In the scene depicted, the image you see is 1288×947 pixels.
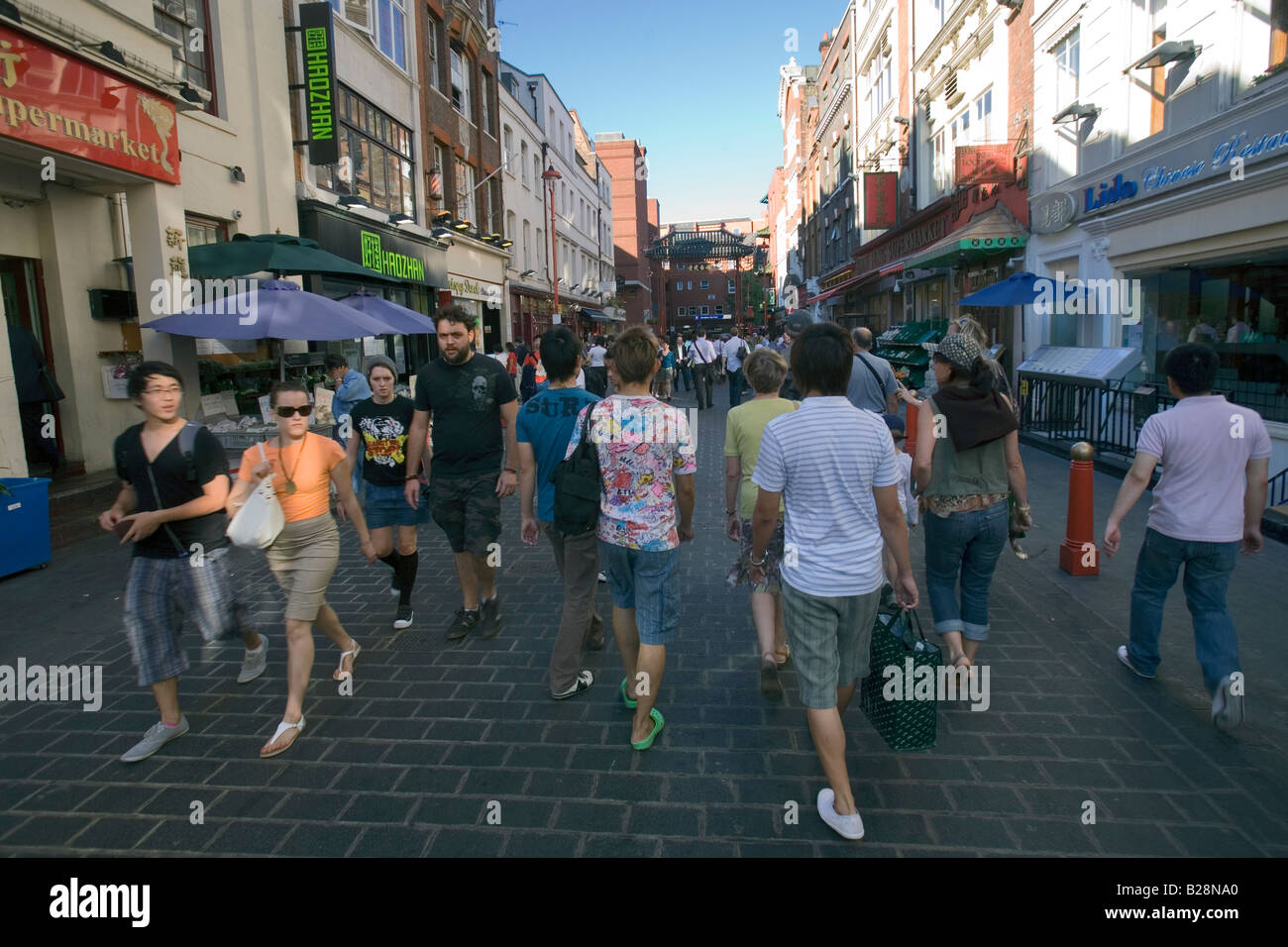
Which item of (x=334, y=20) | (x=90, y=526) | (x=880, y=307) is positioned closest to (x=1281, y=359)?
(x=90, y=526)

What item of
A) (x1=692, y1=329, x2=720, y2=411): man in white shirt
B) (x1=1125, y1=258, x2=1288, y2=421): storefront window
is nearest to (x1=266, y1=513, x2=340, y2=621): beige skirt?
(x1=1125, y1=258, x2=1288, y2=421): storefront window

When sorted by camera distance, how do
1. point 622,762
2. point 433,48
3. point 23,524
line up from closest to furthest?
point 622,762, point 23,524, point 433,48

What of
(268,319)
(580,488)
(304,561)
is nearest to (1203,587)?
(580,488)

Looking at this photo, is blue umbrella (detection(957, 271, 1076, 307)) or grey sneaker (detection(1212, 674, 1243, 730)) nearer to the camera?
grey sneaker (detection(1212, 674, 1243, 730))

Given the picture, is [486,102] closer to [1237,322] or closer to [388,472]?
[1237,322]

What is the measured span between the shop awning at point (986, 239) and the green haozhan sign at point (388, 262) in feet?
37.8

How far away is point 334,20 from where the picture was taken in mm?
14664

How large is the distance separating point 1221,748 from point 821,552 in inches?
86.4

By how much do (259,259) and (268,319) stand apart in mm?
1954

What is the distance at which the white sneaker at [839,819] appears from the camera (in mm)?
2912

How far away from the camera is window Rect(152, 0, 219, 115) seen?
10.0m

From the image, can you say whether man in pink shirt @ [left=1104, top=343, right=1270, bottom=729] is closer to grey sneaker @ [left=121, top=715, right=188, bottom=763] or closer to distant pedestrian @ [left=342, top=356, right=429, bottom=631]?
distant pedestrian @ [left=342, top=356, right=429, bottom=631]

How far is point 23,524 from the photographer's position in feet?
20.9

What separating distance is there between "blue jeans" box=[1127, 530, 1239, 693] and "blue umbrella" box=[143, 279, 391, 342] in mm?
7360
